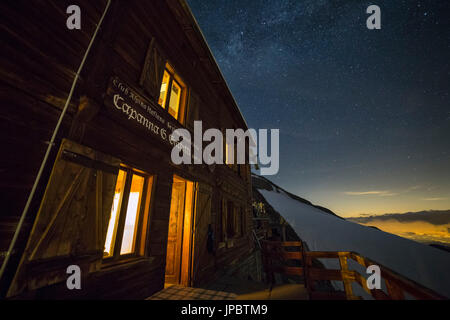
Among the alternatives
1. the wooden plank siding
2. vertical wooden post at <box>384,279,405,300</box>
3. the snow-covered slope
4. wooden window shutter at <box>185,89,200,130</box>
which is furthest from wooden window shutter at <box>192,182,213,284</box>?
the snow-covered slope

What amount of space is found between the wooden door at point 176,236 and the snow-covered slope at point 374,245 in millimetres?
50256

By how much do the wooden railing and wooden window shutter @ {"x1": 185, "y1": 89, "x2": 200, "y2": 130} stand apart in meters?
4.81

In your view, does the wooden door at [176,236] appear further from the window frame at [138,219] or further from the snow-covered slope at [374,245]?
the snow-covered slope at [374,245]

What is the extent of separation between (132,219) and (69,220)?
162cm

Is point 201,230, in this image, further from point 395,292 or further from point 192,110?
point 395,292

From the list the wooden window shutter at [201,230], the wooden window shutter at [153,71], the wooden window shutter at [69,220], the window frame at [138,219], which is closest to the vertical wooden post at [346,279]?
the wooden window shutter at [201,230]

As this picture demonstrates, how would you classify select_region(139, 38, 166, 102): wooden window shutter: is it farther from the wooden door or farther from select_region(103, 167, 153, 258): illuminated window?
the wooden door

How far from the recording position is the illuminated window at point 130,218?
3.21 m

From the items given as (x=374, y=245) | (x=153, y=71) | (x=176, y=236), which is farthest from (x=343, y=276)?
(x=374, y=245)

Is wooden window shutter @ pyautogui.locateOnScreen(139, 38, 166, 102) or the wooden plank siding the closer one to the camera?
the wooden plank siding

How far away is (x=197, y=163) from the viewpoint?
593cm

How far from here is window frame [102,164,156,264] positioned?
124 inches

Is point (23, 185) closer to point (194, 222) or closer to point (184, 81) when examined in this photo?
point (194, 222)

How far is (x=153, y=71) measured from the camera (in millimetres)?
4281
